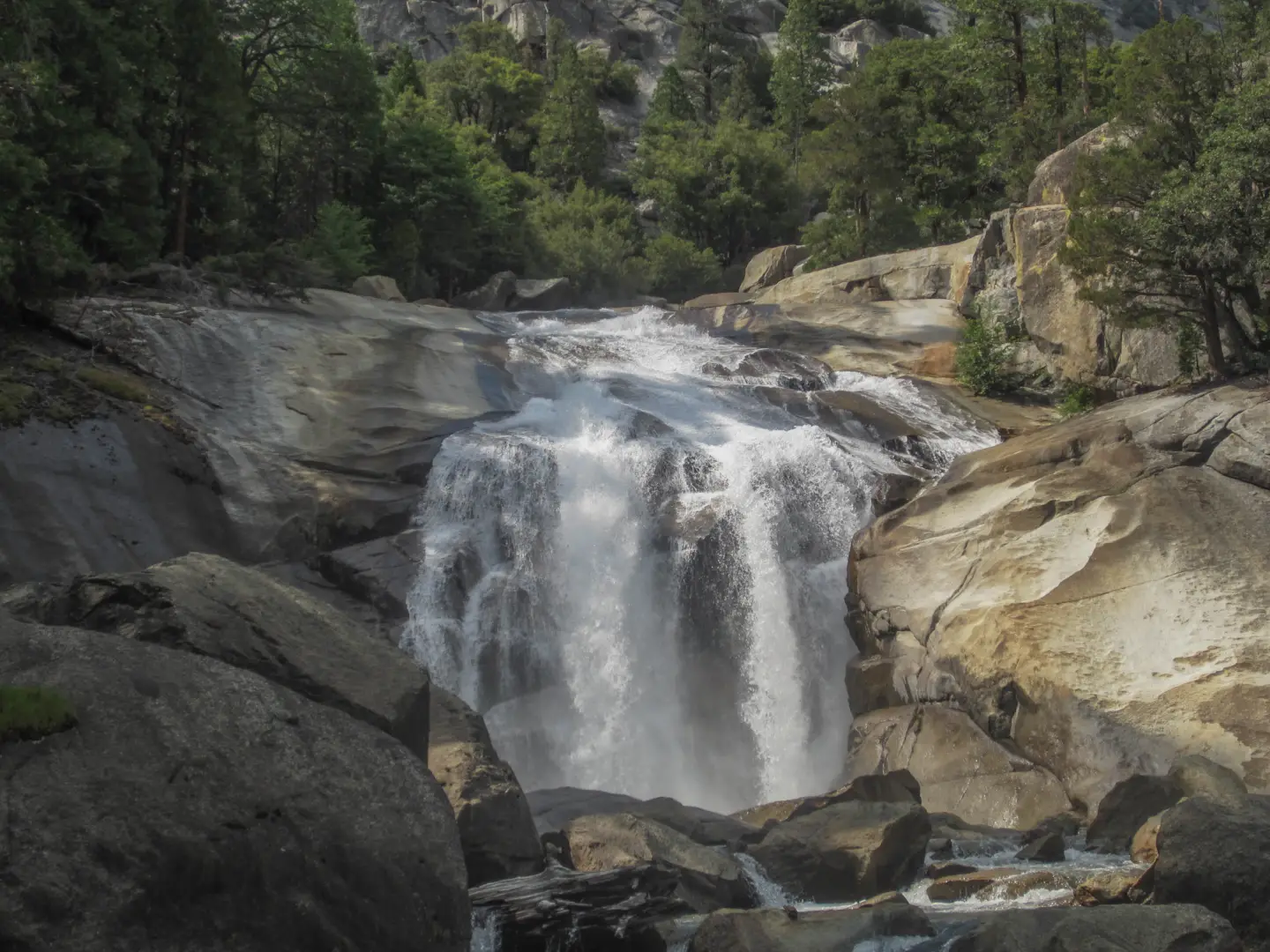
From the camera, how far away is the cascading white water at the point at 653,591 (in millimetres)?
19391

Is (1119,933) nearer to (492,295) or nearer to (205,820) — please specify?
(205,820)

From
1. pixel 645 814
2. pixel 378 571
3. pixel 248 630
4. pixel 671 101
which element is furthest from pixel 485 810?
pixel 671 101

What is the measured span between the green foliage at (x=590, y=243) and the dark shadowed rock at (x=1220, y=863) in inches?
1539

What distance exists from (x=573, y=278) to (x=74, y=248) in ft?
99.9

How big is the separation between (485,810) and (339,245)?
2327 cm


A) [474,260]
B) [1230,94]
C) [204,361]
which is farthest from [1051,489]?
[474,260]

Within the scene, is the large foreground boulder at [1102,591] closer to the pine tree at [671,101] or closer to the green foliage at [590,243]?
the green foliage at [590,243]

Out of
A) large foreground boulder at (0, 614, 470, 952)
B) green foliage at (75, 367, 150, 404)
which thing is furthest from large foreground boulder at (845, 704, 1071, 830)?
green foliage at (75, 367, 150, 404)

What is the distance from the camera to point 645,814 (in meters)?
15.1

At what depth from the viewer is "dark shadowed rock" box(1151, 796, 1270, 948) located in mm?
10055

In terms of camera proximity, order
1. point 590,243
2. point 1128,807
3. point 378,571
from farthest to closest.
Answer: point 590,243, point 378,571, point 1128,807

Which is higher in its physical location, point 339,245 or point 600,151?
point 600,151

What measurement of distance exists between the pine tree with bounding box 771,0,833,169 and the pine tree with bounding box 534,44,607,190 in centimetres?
1013

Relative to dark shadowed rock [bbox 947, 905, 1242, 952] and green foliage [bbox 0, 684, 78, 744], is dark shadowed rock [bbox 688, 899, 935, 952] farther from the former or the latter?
green foliage [bbox 0, 684, 78, 744]
